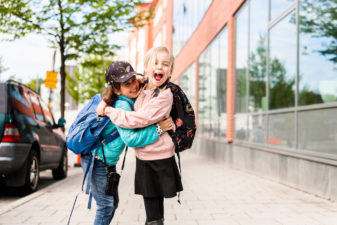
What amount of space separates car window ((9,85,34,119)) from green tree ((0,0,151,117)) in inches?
200

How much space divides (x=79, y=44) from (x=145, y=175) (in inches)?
415

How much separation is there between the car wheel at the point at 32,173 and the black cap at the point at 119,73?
428 centimetres

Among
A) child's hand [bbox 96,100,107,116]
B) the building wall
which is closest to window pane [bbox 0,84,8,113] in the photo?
child's hand [bbox 96,100,107,116]

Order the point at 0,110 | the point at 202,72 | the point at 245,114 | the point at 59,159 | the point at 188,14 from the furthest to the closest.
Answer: the point at 188,14, the point at 202,72, the point at 245,114, the point at 59,159, the point at 0,110

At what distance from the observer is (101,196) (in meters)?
3.16

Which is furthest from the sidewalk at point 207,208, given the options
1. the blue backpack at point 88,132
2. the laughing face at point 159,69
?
the laughing face at point 159,69

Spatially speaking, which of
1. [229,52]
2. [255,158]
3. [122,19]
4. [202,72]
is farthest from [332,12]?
[202,72]

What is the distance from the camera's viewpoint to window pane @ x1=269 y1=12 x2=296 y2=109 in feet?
27.0

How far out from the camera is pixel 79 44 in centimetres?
1288

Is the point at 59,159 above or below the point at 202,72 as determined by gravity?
below

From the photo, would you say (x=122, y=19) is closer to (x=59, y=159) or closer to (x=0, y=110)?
(x=59, y=159)

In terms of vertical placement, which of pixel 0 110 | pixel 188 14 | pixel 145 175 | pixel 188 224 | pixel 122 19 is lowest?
pixel 188 224

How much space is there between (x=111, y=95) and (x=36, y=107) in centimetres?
539

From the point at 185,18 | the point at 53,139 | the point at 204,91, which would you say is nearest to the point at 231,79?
the point at 204,91
